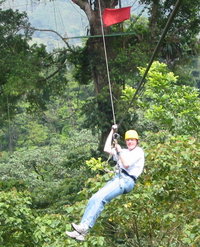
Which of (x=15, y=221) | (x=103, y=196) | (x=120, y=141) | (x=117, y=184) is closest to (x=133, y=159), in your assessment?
(x=117, y=184)

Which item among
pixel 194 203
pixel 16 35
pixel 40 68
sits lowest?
pixel 194 203

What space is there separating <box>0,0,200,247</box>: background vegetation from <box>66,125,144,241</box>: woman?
44cm

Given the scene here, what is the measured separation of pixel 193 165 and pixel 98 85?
771cm

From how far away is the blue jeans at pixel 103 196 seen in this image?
4.41 metres

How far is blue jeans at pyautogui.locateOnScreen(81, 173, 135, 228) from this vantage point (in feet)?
14.5

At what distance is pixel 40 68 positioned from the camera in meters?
13.6

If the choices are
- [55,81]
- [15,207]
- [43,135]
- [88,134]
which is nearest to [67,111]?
[43,135]

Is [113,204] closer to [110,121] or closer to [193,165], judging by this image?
[193,165]

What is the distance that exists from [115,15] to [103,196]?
7672mm

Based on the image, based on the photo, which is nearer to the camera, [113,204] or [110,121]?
[113,204]

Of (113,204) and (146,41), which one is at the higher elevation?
(146,41)

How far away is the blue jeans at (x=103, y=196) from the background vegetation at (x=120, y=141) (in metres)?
0.44

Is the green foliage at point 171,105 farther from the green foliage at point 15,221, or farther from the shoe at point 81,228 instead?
the shoe at point 81,228

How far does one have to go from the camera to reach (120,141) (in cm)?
1224
